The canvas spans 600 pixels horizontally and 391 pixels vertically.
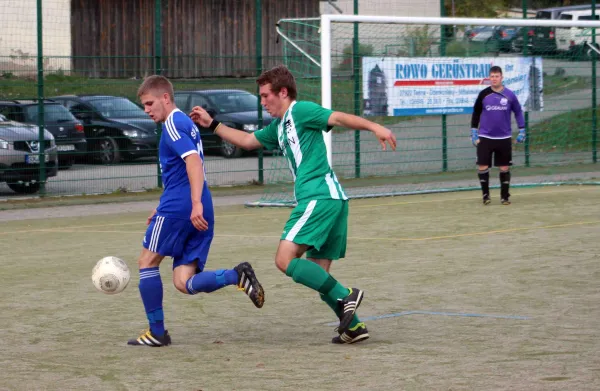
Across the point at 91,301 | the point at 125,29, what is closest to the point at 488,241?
the point at 91,301

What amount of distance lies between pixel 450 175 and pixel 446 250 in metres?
9.54

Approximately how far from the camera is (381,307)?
8.47 m

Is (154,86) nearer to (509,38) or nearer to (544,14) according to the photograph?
(509,38)

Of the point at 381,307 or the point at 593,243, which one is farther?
the point at 593,243

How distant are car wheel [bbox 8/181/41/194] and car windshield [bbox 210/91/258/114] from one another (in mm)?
4518

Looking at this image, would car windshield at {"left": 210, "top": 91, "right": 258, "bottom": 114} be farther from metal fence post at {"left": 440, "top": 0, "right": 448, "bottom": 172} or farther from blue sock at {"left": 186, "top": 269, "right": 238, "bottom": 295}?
blue sock at {"left": 186, "top": 269, "right": 238, "bottom": 295}

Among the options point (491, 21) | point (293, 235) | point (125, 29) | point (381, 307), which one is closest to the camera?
point (293, 235)

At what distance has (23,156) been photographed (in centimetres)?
1738

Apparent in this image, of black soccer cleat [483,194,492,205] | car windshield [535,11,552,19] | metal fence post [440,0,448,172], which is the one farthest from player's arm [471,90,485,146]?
car windshield [535,11,552,19]

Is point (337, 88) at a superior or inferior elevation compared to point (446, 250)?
superior

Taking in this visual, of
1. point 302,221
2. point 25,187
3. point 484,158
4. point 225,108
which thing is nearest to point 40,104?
point 25,187

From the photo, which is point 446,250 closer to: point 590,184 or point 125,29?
point 590,184

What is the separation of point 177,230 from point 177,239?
0.20ft

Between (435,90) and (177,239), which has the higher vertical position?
(435,90)
